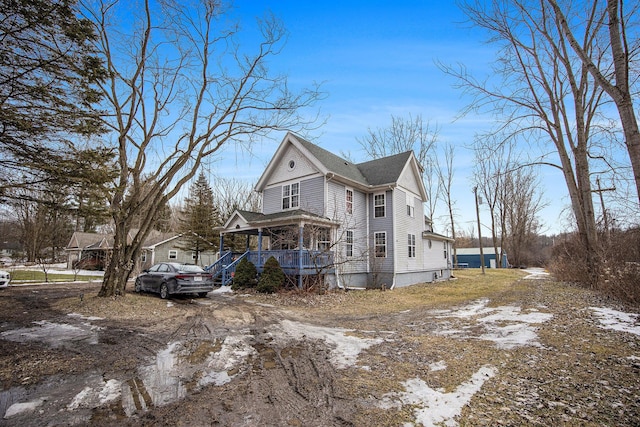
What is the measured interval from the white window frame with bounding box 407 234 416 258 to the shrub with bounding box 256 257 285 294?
29.8ft

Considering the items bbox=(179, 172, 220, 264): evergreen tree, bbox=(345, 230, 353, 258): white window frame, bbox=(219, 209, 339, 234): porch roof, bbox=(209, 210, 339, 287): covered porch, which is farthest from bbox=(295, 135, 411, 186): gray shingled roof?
bbox=(179, 172, 220, 264): evergreen tree

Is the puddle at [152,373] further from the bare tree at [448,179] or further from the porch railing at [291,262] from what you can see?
the bare tree at [448,179]

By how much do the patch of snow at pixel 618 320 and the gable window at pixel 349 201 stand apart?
36.7 ft

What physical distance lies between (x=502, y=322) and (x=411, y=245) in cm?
1199

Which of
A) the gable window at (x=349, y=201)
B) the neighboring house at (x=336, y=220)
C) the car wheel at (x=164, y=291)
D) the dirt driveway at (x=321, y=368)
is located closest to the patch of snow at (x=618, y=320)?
the dirt driveway at (x=321, y=368)

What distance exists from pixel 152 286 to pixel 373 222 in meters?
12.0

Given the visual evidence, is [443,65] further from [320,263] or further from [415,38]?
[320,263]

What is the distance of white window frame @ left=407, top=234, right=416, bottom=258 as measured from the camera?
19.4 meters

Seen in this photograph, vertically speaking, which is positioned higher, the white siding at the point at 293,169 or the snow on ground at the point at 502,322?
the white siding at the point at 293,169

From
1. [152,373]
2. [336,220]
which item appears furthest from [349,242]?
[152,373]

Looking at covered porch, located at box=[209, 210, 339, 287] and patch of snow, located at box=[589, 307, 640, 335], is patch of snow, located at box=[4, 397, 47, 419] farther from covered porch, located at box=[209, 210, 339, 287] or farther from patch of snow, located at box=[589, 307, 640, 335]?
covered porch, located at box=[209, 210, 339, 287]

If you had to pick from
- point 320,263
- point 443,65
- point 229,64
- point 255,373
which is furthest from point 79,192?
point 443,65

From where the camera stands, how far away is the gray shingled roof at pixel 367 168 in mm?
17138

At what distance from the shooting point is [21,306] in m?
9.91
